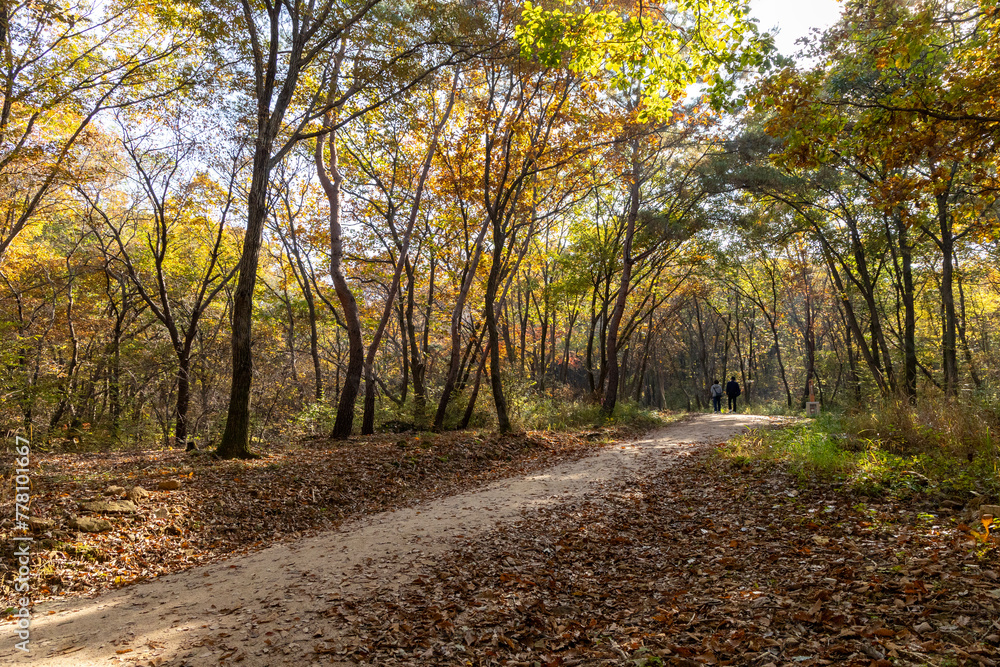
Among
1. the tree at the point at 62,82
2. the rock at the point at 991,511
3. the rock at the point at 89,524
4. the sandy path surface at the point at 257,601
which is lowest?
the sandy path surface at the point at 257,601

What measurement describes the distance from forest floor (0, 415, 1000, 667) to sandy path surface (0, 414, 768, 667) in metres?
0.02

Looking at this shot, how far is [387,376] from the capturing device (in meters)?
33.5

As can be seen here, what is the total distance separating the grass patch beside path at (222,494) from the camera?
503 centimetres

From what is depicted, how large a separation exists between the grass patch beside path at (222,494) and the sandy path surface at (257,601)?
57cm

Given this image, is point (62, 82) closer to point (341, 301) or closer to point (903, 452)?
point (341, 301)

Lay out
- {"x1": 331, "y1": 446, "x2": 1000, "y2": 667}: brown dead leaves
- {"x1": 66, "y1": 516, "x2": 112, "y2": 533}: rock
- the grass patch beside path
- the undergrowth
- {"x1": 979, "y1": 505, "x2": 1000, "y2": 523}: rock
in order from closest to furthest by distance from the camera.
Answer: {"x1": 331, "y1": 446, "x2": 1000, "y2": 667}: brown dead leaves, {"x1": 979, "y1": 505, "x2": 1000, "y2": 523}: rock, the grass patch beside path, {"x1": 66, "y1": 516, "x2": 112, "y2": 533}: rock, the undergrowth

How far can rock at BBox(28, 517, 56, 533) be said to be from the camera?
507 cm

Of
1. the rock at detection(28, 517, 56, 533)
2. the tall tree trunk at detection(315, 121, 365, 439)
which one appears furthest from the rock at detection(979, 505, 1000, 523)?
the tall tree trunk at detection(315, 121, 365, 439)

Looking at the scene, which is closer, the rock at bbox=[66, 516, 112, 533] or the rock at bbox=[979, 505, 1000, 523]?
the rock at bbox=[979, 505, 1000, 523]

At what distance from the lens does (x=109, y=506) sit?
5.71 metres

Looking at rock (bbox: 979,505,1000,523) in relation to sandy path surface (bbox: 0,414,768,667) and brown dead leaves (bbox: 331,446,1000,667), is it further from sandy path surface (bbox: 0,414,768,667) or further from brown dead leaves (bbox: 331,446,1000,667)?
sandy path surface (bbox: 0,414,768,667)

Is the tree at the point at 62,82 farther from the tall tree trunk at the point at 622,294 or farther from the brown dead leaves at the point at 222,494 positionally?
the tall tree trunk at the point at 622,294

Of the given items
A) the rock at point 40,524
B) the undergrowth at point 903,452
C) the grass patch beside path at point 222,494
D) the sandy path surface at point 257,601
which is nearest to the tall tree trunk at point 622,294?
the grass patch beside path at point 222,494

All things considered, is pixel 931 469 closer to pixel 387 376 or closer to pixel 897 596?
pixel 897 596
